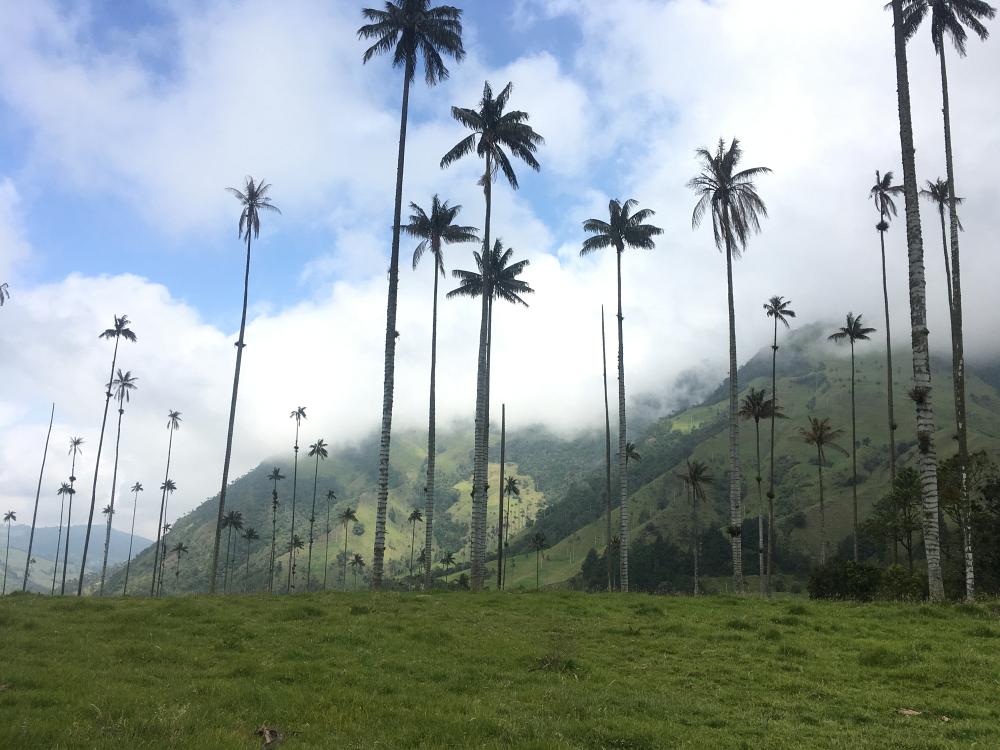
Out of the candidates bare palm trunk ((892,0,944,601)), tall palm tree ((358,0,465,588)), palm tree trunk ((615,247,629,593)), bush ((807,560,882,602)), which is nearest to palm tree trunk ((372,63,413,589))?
tall palm tree ((358,0,465,588))

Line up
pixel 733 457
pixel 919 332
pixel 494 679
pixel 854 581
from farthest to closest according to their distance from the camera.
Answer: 1. pixel 854 581
2. pixel 733 457
3. pixel 919 332
4. pixel 494 679

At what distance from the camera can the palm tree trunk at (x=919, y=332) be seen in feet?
74.4

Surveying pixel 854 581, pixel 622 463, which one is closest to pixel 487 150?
pixel 622 463

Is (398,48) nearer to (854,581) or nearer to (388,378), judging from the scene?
(388,378)

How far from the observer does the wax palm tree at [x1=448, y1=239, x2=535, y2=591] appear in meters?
38.8

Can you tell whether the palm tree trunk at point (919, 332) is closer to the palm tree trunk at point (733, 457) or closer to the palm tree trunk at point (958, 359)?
the palm tree trunk at point (958, 359)

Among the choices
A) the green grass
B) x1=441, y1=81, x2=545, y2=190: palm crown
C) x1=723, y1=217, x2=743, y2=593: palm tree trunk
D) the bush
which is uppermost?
x1=441, y1=81, x2=545, y2=190: palm crown

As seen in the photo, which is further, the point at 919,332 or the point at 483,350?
the point at 483,350

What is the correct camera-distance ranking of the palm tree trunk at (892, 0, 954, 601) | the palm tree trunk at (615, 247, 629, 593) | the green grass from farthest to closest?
the palm tree trunk at (615, 247, 629, 593)
the palm tree trunk at (892, 0, 954, 601)
the green grass

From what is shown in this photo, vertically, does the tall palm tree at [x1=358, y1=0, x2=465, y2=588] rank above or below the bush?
above

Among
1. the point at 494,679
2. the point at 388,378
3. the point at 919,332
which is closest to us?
the point at 494,679

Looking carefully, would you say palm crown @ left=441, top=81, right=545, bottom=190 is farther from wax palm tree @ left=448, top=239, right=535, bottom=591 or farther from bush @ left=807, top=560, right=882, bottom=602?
bush @ left=807, top=560, right=882, bottom=602

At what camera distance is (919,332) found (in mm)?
23672

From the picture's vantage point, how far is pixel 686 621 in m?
21.4
